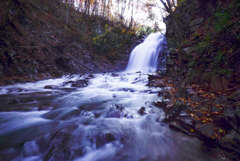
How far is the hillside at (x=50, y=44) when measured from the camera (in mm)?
6820

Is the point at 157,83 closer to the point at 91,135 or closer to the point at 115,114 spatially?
the point at 115,114

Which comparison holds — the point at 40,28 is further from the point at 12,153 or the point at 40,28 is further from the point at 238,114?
the point at 238,114

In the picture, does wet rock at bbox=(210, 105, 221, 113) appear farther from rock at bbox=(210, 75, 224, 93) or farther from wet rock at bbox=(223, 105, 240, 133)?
rock at bbox=(210, 75, 224, 93)

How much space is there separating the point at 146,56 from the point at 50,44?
34.9 ft

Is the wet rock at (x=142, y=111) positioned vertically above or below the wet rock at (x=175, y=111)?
below

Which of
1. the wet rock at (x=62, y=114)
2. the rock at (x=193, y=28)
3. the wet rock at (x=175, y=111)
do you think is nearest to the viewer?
the wet rock at (x=175, y=111)

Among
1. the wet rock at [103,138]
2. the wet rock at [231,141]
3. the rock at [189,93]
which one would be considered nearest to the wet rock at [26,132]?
the wet rock at [103,138]

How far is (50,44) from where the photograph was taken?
33.6ft

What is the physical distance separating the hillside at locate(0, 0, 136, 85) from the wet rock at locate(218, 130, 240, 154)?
825 cm

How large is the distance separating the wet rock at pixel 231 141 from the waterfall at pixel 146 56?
12.2 metres

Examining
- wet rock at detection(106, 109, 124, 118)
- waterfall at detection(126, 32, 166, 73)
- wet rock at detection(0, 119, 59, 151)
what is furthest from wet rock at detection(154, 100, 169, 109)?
waterfall at detection(126, 32, 166, 73)

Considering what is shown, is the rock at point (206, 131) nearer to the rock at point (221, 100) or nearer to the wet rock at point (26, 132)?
the rock at point (221, 100)

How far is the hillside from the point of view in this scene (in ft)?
22.4

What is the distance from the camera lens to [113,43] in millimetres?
17750
